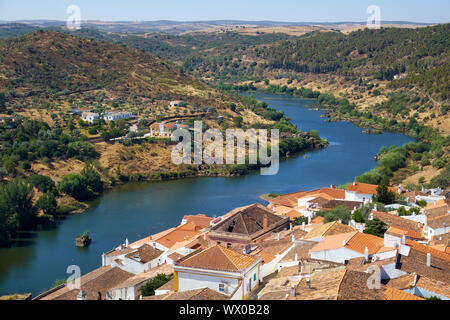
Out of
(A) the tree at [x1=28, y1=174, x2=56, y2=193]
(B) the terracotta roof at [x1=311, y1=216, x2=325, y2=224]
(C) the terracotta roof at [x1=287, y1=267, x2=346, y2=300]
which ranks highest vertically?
(C) the terracotta roof at [x1=287, y1=267, x2=346, y2=300]

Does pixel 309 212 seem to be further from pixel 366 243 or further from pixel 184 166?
pixel 184 166

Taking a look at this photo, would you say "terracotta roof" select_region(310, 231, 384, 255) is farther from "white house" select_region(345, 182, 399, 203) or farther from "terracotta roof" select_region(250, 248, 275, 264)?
"white house" select_region(345, 182, 399, 203)

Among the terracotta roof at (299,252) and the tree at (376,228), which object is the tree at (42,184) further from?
the terracotta roof at (299,252)

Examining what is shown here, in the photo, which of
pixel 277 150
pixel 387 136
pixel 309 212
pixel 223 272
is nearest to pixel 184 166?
pixel 277 150

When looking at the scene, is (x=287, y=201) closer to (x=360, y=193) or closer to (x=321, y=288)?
(x=360, y=193)

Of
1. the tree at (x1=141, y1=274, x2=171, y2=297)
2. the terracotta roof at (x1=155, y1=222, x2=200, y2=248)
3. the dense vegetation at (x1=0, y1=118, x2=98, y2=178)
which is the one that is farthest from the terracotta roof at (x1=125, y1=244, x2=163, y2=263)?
the dense vegetation at (x1=0, y1=118, x2=98, y2=178)

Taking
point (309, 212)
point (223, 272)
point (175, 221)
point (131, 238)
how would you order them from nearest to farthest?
1. point (223, 272)
2. point (309, 212)
3. point (131, 238)
4. point (175, 221)
